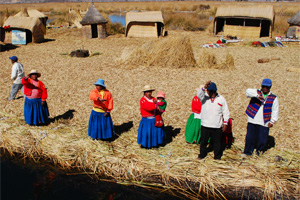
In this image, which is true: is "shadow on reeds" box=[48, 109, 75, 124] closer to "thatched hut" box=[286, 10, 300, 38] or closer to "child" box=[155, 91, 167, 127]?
"child" box=[155, 91, 167, 127]

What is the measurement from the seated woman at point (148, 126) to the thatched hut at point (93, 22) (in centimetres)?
1445

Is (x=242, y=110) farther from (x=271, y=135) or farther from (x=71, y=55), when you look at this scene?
(x=71, y=55)

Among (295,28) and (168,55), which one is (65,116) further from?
(295,28)

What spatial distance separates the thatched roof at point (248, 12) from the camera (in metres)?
19.3


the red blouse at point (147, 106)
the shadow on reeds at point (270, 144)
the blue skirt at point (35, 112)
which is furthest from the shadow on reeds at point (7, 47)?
the shadow on reeds at point (270, 144)

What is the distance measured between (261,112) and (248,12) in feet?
53.9

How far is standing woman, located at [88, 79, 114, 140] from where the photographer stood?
18.9ft

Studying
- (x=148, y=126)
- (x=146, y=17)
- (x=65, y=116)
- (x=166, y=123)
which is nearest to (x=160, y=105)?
(x=148, y=126)

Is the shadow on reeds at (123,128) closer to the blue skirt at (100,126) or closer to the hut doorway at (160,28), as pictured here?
the blue skirt at (100,126)

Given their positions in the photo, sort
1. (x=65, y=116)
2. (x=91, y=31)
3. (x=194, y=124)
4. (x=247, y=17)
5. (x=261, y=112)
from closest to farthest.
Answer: (x=261, y=112) < (x=194, y=124) < (x=65, y=116) < (x=91, y=31) < (x=247, y=17)

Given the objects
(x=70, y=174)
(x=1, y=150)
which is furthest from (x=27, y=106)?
(x=70, y=174)

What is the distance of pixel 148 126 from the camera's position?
223 inches

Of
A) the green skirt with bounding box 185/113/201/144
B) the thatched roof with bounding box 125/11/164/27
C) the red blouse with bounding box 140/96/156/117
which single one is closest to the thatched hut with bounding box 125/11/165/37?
the thatched roof with bounding box 125/11/164/27

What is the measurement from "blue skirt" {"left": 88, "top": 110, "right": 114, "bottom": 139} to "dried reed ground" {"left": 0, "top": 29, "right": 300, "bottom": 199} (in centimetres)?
25
